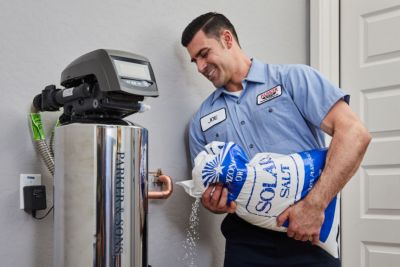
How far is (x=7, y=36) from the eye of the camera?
110cm

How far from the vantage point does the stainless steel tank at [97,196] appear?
33.8 inches

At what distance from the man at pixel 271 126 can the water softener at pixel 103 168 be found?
0.31 metres

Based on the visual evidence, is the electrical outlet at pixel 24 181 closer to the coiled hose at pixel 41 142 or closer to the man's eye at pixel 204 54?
the coiled hose at pixel 41 142

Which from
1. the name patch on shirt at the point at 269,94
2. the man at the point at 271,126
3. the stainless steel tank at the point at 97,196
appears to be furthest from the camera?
the name patch on shirt at the point at 269,94

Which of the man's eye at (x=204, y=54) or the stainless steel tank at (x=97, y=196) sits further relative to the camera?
the man's eye at (x=204, y=54)

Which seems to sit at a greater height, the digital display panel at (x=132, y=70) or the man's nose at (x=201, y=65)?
the man's nose at (x=201, y=65)

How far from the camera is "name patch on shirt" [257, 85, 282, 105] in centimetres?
141

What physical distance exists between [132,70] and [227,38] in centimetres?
68

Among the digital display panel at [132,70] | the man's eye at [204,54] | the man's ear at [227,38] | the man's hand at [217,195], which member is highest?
the man's ear at [227,38]

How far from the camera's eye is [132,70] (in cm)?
92

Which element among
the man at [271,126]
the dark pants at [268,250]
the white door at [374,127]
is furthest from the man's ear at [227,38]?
the white door at [374,127]

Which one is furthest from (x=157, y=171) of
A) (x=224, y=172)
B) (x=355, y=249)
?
(x=355, y=249)

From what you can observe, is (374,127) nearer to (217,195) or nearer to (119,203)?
(217,195)

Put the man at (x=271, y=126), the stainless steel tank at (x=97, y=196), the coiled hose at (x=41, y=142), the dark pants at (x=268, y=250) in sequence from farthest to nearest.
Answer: the dark pants at (x=268, y=250)
the man at (x=271, y=126)
the coiled hose at (x=41, y=142)
the stainless steel tank at (x=97, y=196)
